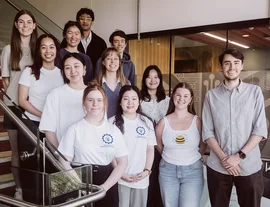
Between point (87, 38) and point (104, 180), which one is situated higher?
point (87, 38)

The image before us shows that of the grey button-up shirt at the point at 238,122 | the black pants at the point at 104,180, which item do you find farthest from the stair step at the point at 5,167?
the grey button-up shirt at the point at 238,122

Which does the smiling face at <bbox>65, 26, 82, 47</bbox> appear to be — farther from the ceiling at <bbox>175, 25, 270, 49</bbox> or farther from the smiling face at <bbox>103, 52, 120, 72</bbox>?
the ceiling at <bbox>175, 25, 270, 49</bbox>

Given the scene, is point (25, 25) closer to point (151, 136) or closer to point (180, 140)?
point (151, 136)

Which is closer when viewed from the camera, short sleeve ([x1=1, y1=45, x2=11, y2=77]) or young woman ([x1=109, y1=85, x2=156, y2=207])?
young woman ([x1=109, y1=85, x2=156, y2=207])

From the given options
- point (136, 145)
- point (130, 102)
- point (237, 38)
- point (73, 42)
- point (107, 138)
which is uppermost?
point (237, 38)

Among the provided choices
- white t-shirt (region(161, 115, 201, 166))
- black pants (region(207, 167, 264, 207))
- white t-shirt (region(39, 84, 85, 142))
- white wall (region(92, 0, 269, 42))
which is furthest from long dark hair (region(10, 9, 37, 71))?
white wall (region(92, 0, 269, 42))

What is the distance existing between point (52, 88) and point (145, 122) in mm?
871

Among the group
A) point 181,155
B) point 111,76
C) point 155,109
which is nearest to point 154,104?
point 155,109

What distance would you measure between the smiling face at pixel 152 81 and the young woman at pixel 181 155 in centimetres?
37

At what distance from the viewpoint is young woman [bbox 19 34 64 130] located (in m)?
2.97

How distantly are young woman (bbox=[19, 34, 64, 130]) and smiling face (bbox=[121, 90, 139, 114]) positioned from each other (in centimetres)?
58

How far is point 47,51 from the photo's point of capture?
311cm

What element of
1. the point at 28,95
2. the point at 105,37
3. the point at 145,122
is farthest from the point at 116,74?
the point at 105,37

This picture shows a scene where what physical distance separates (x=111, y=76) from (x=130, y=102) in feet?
1.43
